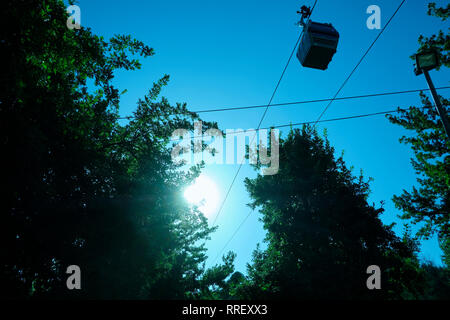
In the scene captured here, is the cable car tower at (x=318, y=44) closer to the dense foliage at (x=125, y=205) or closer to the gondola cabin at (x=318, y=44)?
the gondola cabin at (x=318, y=44)

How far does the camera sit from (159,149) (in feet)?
32.8

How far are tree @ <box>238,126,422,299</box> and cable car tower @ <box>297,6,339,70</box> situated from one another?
313 inches

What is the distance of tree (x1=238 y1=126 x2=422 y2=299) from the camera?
10.2 metres

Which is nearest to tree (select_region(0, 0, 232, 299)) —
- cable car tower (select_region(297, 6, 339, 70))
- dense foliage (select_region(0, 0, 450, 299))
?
dense foliage (select_region(0, 0, 450, 299))

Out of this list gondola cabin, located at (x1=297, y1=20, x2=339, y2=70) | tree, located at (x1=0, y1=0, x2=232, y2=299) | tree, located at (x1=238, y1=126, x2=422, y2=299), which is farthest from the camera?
tree, located at (x1=238, y1=126, x2=422, y2=299)

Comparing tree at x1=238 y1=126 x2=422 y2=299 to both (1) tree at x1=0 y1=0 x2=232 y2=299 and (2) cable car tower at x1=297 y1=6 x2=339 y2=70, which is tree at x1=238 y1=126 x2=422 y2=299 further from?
(2) cable car tower at x1=297 y1=6 x2=339 y2=70

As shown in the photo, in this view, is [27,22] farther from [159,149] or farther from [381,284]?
[381,284]

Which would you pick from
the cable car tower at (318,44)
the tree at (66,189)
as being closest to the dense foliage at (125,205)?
the tree at (66,189)

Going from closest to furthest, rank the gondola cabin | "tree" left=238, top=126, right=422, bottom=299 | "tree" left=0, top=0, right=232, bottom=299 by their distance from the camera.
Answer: "tree" left=0, top=0, right=232, bottom=299 < the gondola cabin < "tree" left=238, top=126, right=422, bottom=299

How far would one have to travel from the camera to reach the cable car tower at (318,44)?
20.3ft

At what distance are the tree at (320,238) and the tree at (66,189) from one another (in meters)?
4.88

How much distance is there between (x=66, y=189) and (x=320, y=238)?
1165 cm

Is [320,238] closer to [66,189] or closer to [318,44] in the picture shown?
[318,44]
